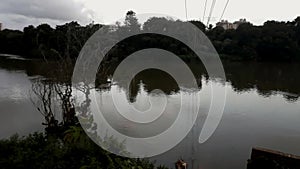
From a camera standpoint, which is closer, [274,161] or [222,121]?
[274,161]

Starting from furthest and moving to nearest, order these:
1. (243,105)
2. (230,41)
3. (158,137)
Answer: (230,41), (243,105), (158,137)

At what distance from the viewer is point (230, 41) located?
84.7 ft

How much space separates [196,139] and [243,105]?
11.6ft

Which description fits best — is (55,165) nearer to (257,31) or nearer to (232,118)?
(232,118)

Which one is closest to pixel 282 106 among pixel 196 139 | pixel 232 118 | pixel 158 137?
pixel 232 118

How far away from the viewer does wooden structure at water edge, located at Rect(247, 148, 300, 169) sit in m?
3.75

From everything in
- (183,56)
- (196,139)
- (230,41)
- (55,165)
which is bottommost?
(196,139)

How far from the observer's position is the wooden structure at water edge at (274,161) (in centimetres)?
375

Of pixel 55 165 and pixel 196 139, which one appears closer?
pixel 55 165

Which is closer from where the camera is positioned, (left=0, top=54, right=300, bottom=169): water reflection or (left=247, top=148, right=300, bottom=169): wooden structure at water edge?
(left=247, top=148, right=300, bottom=169): wooden structure at water edge

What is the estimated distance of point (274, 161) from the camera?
12.2ft

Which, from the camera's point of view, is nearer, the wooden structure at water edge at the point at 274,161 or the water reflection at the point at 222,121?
the wooden structure at water edge at the point at 274,161

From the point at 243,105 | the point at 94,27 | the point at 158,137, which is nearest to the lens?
the point at 158,137

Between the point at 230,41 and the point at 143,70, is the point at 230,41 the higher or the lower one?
the higher one
